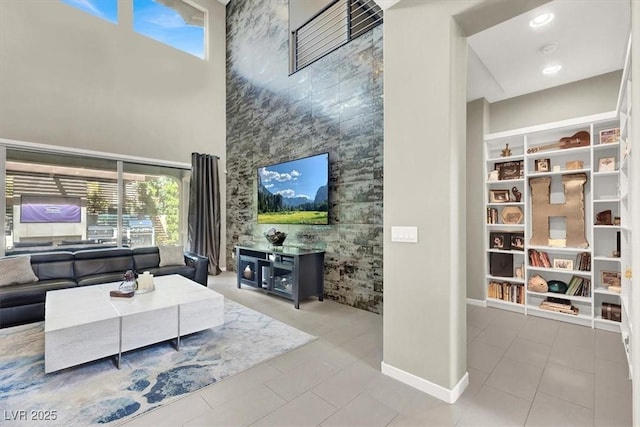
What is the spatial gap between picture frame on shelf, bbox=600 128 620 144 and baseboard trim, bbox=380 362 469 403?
114 inches

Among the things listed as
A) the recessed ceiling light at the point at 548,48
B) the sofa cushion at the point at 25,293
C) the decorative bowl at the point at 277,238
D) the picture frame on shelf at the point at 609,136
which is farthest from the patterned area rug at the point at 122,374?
the picture frame on shelf at the point at 609,136

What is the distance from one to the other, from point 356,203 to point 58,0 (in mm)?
5453

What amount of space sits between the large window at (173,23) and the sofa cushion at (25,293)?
4507 mm

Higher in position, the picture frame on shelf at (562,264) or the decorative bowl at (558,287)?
the picture frame on shelf at (562,264)

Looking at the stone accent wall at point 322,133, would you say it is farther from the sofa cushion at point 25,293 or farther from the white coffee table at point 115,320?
the sofa cushion at point 25,293

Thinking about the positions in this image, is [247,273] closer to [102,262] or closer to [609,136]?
[102,262]

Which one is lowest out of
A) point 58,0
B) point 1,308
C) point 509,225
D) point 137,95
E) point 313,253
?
point 1,308

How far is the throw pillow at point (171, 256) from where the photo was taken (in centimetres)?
450

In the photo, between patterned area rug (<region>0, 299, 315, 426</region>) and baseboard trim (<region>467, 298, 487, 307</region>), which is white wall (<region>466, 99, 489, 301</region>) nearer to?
baseboard trim (<region>467, 298, 487, 307</region>)

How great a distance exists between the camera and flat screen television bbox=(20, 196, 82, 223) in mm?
4242

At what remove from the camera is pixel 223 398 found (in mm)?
1896

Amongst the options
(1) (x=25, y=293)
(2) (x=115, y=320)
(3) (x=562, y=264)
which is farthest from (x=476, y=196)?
(1) (x=25, y=293)

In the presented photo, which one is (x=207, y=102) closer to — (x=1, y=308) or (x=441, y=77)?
(x=1, y=308)

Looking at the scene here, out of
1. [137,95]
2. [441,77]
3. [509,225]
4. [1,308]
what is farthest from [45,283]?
[509,225]
